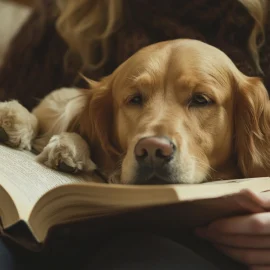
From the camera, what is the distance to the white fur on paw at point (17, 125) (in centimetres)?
155

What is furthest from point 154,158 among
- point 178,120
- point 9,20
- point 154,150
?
point 9,20

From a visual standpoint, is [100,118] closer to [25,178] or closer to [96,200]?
[25,178]

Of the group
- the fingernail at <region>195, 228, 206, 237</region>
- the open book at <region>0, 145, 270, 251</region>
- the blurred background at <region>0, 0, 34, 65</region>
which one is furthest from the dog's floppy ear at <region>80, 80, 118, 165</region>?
the blurred background at <region>0, 0, 34, 65</region>

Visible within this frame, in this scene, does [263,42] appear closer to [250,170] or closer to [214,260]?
[250,170]

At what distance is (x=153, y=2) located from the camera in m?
1.84

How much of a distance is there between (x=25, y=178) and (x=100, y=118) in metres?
0.41

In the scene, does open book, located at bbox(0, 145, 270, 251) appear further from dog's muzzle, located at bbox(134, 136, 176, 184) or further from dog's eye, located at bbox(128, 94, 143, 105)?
dog's eye, located at bbox(128, 94, 143, 105)

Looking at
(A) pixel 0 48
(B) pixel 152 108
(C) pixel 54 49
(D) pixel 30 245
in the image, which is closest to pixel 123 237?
(D) pixel 30 245

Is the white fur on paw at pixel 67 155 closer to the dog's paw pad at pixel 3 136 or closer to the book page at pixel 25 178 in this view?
the book page at pixel 25 178

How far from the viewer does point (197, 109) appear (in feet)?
4.58

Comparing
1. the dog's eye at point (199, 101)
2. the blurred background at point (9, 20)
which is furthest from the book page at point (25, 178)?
the blurred background at point (9, 20)

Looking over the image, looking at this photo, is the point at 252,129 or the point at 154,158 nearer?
the point at 154,158

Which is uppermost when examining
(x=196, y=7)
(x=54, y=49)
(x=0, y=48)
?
(x=196, y=7)

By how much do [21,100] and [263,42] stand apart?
85cm
